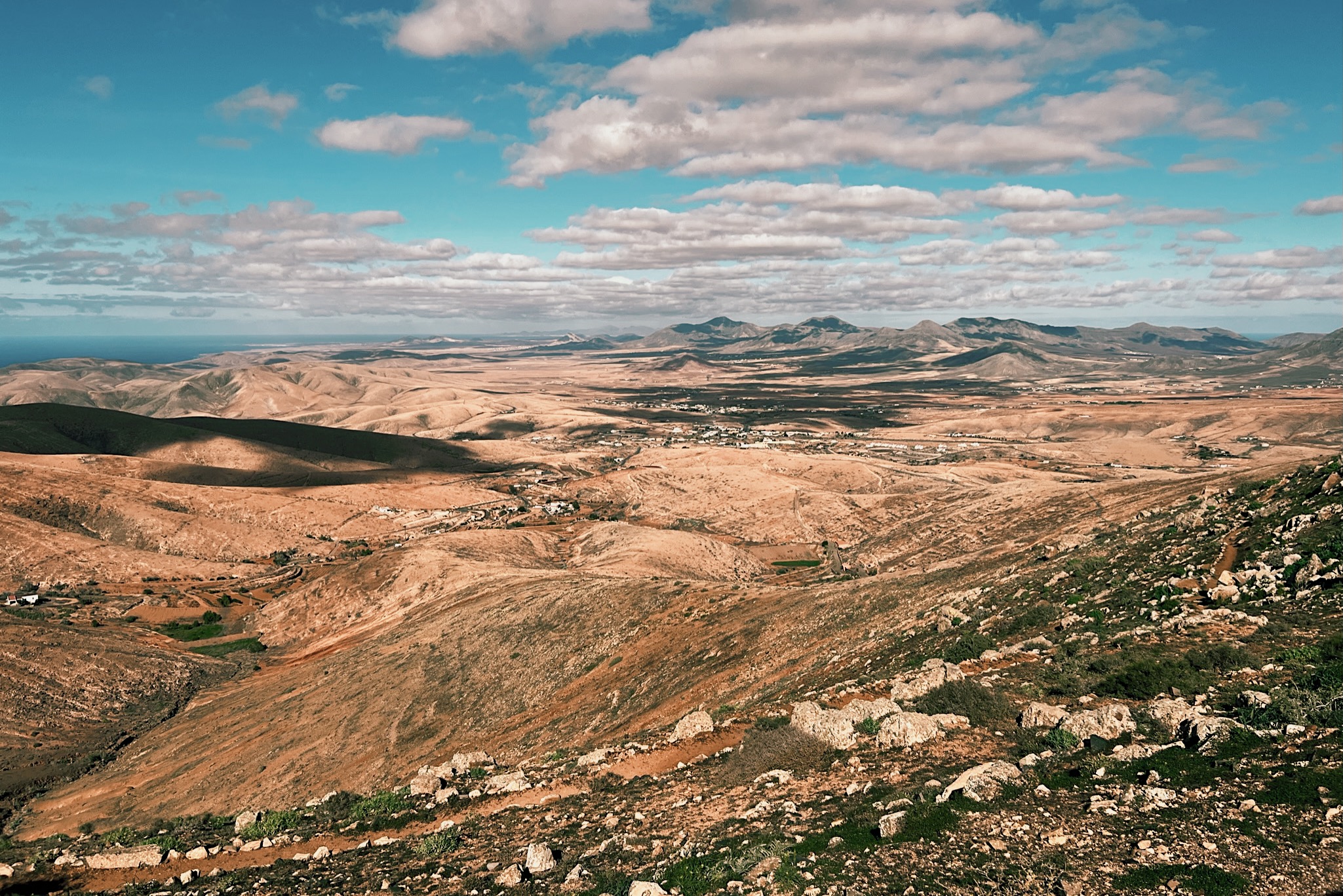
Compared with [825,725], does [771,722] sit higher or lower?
lower

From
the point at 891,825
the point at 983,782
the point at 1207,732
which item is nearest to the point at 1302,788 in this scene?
the point at 1207,732

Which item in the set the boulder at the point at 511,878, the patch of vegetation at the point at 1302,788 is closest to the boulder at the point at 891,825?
the patch of vegetation at the point at 1302,788

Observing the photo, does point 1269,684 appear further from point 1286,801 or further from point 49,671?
point 49,671

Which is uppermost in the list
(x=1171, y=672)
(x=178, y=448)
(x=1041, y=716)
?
(x=1171, y=672)

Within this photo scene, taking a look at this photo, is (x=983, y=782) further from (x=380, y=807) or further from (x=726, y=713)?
(x=380, y=807)

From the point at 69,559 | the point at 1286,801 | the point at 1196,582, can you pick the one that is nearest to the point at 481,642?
the point at 1196,582

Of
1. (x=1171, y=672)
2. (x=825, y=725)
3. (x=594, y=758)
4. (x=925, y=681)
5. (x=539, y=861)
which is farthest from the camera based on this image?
(x=594, y=758)
